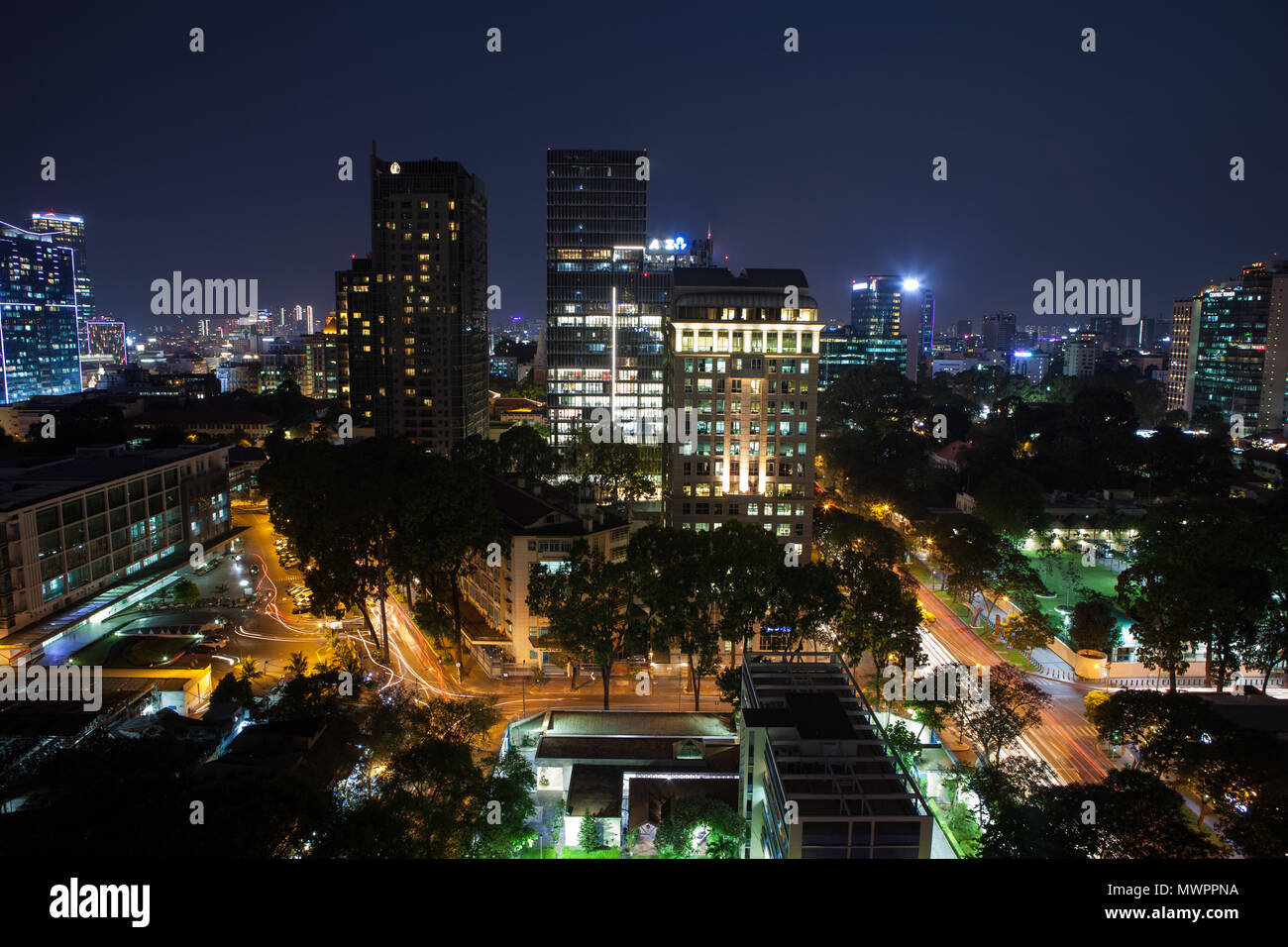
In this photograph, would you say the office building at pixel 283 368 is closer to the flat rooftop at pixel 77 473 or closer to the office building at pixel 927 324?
the flat rooftop at pixel 77 473

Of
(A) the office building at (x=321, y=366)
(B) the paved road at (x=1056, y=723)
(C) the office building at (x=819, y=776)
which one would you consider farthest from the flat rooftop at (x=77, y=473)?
(A) the office building at (x=321, y=366)

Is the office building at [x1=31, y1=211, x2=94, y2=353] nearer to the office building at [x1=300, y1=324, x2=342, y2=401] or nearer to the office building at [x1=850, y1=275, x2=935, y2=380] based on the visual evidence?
the office building at [x1=300, y1=324, x2=342, y2=401]

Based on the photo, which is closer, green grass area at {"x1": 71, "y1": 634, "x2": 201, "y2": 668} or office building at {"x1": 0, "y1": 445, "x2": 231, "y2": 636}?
green grass area at {"x1": 71, "y1": 634, "x2": 201, "y2": 668}

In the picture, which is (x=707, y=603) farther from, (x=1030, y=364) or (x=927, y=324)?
(x=1030, y=364)

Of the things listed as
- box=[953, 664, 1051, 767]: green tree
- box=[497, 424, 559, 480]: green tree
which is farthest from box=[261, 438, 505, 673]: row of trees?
box=[497, 424, 559, 480]: green tree
